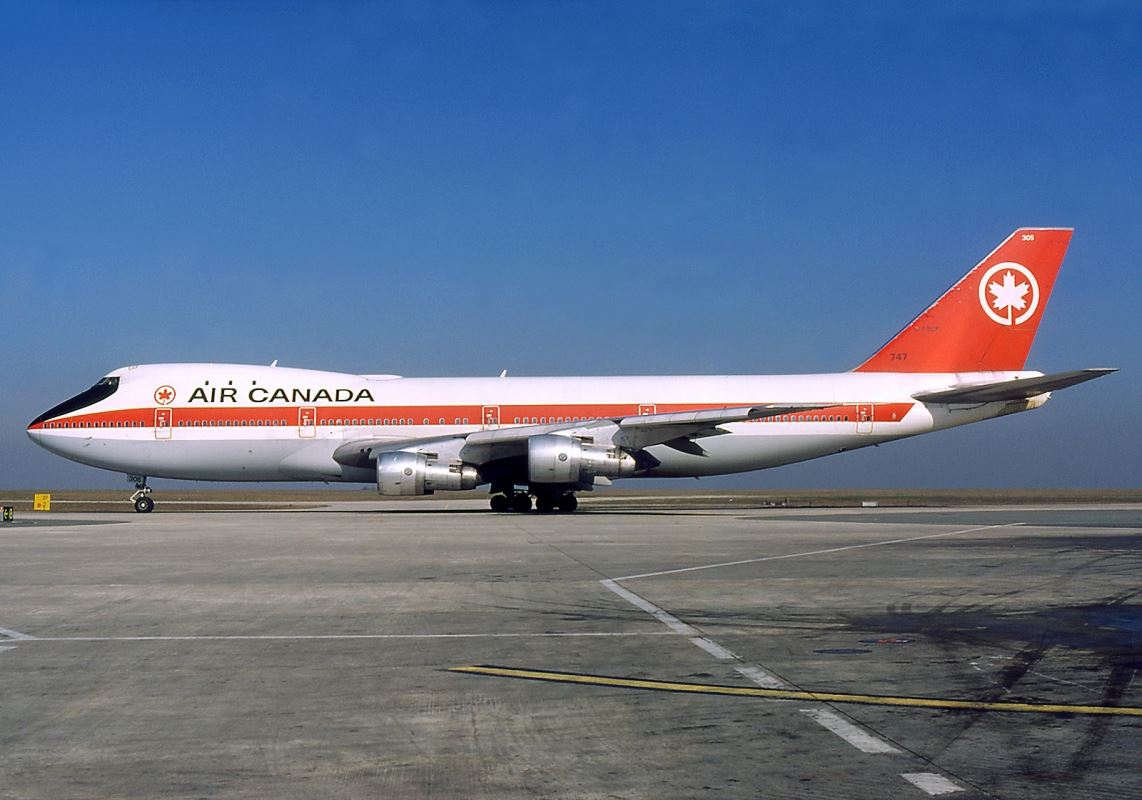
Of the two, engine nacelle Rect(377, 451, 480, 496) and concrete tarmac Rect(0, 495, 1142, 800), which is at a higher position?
engine nacelle Rect(377, 451, 480, 496)

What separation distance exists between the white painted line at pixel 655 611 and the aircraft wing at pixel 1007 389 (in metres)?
22.4

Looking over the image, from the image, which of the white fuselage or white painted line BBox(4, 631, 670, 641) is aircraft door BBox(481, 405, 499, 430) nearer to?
the white fuselage

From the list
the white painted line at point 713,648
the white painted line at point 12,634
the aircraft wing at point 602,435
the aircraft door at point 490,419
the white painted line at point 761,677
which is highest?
the aircraft door at point 490,419

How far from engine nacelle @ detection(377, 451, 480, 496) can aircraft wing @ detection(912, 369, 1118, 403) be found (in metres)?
14.2

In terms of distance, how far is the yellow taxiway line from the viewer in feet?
20.5

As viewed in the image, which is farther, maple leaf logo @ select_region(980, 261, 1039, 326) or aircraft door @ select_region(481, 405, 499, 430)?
maple leaf logo @ select_region(980, 261, 1039, 326)

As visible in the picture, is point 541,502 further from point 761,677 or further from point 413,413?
point 761,677

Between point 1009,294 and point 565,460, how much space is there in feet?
51.9

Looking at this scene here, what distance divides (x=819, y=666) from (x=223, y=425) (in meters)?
29.3

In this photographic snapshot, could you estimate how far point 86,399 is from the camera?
35.3 meters

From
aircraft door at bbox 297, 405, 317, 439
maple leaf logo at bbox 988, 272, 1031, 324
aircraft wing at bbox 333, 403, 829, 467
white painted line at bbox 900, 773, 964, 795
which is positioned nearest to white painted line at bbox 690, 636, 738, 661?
white painted line at bbox 900, 773, 964, 795

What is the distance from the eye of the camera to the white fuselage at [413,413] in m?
33.9

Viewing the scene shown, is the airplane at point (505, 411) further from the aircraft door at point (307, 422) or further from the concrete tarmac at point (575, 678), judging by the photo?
the concrete tarmac at point (575, 678)

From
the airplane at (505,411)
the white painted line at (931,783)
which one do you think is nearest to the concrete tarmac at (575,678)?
the white painted line at (931,783)
